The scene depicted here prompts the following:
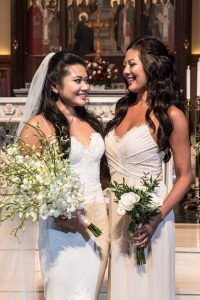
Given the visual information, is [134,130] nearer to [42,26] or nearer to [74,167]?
[74,167]

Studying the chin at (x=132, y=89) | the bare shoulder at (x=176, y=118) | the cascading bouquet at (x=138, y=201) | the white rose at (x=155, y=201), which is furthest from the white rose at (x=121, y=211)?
the chin at (x=132, y=89)

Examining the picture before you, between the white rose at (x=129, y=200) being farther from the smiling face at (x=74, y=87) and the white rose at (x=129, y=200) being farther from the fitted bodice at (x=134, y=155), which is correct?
the smiling face at (x=74, y=87)

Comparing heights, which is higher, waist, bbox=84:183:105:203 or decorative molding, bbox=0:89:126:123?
decorative molding, bbox=0:89:126:123

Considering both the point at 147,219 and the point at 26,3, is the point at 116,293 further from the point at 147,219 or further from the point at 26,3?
the point at 26,3

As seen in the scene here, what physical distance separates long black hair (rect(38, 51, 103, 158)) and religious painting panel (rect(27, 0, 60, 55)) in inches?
431

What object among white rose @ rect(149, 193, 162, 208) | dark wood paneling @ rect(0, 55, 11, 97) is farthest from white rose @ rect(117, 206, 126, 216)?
dark wood paneling @ rect(0, 55, 11, 97)

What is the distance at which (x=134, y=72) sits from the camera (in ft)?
12.3

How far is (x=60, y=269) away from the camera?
145 inches

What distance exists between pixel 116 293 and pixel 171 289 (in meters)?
0.30

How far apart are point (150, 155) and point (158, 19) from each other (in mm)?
11218

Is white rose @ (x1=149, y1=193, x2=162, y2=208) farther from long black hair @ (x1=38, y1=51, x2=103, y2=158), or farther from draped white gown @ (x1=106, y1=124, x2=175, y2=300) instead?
long black hair @ (x1=38, y1=51, x2=103, y2=158)

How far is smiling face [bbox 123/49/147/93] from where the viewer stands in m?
3.74

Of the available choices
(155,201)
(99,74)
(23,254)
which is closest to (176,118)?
(155,201)

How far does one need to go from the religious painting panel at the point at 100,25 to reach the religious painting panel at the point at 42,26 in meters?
0.27
